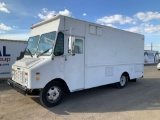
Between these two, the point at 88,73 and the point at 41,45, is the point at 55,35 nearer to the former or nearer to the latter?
the point at 41,45

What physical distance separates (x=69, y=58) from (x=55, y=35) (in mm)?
978

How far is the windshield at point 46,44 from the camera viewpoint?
564 cm

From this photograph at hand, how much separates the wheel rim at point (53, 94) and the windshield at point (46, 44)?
1226 mm

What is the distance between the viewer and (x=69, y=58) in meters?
5.94

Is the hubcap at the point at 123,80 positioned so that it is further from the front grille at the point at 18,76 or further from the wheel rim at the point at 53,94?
the front grille at the point at 18,76

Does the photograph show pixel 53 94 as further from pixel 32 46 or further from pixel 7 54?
pixel 7 54

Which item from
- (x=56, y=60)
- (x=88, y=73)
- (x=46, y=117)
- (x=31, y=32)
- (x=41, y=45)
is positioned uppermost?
(x=31, y=32)

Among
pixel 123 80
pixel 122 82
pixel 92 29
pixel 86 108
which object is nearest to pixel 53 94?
pixel 86 108

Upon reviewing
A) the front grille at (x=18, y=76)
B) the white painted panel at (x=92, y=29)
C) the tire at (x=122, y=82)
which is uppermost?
the white painted panel at (x=92, y=29)

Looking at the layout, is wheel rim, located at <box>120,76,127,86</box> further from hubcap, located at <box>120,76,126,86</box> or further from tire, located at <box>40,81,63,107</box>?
tire, located at <box>40,81,63,107</box>

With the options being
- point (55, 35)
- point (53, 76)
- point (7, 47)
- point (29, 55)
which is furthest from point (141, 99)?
point (7, 47)

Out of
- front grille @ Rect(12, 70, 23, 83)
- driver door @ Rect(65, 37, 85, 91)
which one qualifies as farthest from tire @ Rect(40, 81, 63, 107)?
front grille @ Rect(12, 70, 23, 83)

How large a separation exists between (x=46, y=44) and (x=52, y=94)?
180 cm

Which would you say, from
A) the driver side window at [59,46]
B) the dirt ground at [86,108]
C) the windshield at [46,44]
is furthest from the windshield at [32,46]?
the dirt ground at [86,108]
